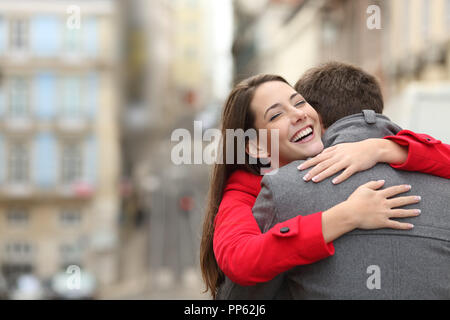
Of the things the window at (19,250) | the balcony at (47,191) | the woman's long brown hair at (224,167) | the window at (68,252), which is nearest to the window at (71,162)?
the balcony at (47,191)

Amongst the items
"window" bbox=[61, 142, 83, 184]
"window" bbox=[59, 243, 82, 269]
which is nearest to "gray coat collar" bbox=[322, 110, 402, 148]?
"window" bbox=[59, 243, 82, 269]

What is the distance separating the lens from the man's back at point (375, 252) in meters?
0.87

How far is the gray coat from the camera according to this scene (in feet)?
2.86

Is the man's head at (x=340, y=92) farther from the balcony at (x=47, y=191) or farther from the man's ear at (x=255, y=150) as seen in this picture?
the balcony at (x=47, y=191)

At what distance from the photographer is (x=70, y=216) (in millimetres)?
25719

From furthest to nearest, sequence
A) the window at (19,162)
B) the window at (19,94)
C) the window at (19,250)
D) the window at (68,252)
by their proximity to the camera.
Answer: the window at (19,94) → the window at (19,250) → the window at (19,162) → the window at (68,252)

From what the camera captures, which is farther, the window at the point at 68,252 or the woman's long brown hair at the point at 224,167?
the window at the point at 68,252

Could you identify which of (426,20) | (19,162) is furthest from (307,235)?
(19,162)

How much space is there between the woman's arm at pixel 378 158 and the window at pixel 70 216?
2557 cm

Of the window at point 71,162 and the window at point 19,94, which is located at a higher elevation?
the window at point 19,94

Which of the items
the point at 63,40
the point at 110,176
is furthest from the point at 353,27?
the point at 63,40

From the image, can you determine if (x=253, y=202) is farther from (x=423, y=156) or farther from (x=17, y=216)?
(x=17, y=216)

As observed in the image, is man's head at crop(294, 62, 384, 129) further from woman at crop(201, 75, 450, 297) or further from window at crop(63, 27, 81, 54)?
window at crop(63, 27, 81, 54)

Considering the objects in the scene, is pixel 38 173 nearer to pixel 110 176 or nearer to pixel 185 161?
pixel 110 176
